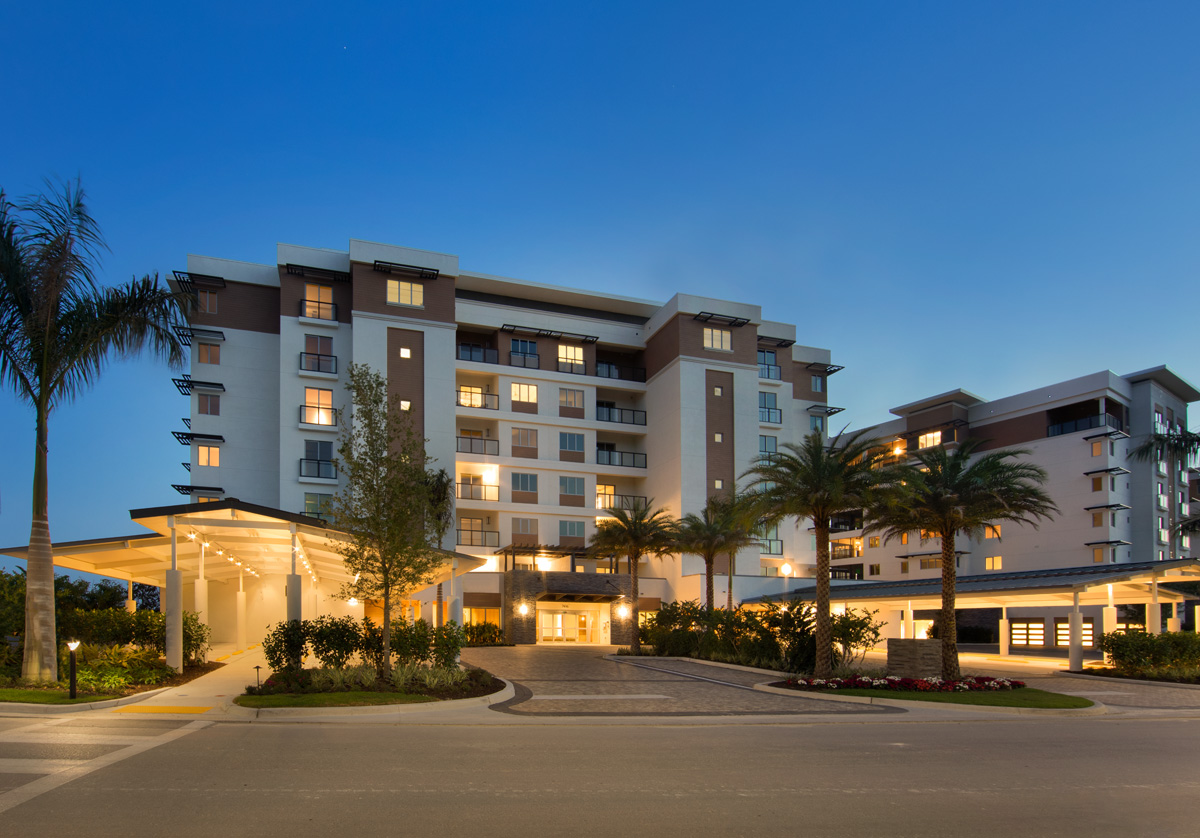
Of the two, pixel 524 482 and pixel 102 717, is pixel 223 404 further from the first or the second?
pixel 102 717

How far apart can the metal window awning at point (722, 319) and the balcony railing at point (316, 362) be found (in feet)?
80.3

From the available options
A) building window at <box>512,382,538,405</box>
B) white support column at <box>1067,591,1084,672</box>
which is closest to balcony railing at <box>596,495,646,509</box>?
building window at <box>512,382,538,405</box>

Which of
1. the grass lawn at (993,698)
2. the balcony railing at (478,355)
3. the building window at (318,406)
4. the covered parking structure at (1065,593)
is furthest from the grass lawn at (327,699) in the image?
the balcony railing at (478,355)

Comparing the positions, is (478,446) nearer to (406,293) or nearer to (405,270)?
(406,293)

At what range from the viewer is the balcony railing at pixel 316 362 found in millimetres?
48000

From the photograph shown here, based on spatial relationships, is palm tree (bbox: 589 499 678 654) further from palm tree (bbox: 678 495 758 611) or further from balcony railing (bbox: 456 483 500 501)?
balcony railing (bbox: 456 483 500 501)

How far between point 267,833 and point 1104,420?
64544mm

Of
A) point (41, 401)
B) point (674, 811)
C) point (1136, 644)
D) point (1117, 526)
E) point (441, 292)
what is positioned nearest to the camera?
point (674, 811)

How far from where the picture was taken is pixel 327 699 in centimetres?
1708

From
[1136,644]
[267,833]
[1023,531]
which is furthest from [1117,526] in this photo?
[267,833]

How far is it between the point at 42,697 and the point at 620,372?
47527mm

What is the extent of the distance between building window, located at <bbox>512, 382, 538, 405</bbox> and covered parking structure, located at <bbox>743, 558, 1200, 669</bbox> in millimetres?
23975

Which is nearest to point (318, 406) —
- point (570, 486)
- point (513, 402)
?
point (513, 402)

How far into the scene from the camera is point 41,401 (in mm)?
19172
